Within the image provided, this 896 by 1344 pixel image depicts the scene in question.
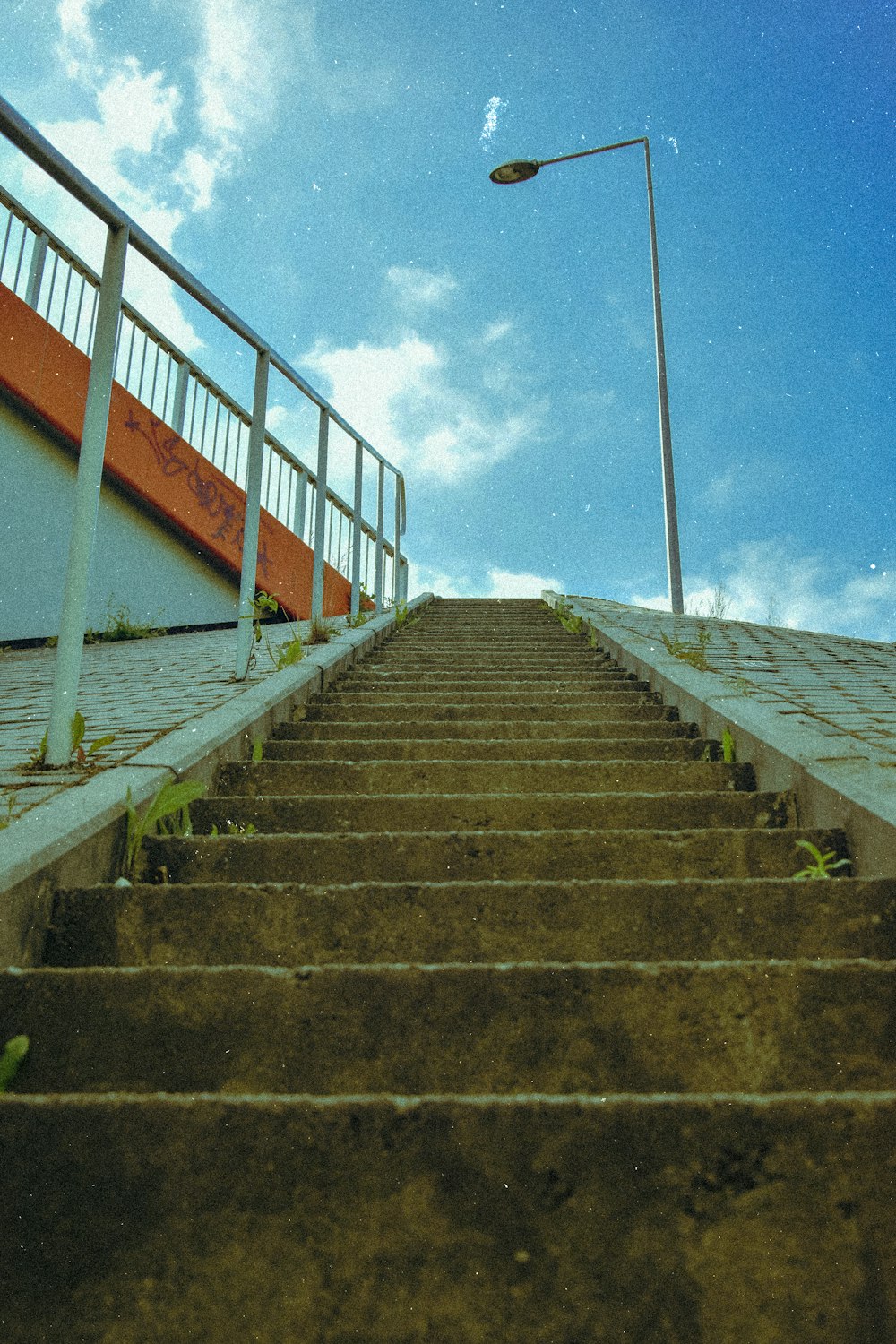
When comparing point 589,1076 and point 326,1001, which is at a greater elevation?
point 326,1001

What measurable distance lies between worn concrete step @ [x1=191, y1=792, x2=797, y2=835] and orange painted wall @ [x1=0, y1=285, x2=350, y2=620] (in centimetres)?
477

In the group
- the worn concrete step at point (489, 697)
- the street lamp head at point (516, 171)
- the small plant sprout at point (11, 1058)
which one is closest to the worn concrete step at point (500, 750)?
the worn concrete step at point (489, 697)

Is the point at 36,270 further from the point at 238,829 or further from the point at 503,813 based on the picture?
the point at 503,813

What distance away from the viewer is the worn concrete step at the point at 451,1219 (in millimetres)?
1010

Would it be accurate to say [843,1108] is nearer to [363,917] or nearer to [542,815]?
[363,917]

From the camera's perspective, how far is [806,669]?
502 centimetres

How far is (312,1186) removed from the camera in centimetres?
109

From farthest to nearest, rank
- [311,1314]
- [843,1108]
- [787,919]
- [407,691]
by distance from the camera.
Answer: [407,691] → [787,919] → [843,1108] → [311,1314]

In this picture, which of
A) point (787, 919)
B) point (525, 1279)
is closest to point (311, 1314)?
point (525, 1279)

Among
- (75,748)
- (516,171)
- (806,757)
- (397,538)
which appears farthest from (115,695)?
(516,171)

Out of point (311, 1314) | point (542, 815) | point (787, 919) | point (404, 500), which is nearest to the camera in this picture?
point (311, 1314)

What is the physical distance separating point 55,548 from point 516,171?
7.53m

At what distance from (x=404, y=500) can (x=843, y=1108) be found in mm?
8264

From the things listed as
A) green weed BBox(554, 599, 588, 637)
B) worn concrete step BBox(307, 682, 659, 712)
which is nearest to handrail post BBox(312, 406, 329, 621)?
worn concrete step BBox(307, 682, 659, 712)
